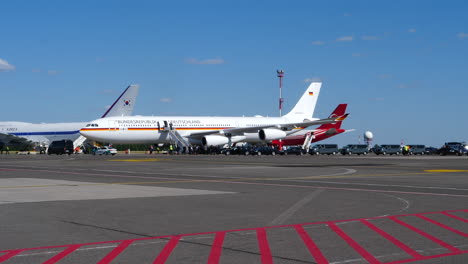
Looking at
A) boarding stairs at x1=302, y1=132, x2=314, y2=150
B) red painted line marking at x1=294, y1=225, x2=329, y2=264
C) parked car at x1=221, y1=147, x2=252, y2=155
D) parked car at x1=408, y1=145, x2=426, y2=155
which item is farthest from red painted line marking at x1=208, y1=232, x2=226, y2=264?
parked car at x1=408, y1=145, x2=426, y2=155

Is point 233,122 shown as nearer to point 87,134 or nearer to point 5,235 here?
point 87,134

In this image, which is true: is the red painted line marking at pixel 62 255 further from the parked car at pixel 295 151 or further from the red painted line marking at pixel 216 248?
the parked car at pixel 295 151

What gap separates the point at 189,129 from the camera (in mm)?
79438

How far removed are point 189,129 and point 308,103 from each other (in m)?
24.2

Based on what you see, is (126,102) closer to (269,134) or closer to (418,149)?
(269,134)

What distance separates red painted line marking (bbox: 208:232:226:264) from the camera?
859cm

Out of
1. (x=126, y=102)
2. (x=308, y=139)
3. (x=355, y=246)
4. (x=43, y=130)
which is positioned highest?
(x=126, y=102)

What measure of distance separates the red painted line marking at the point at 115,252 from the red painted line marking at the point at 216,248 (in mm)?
1383

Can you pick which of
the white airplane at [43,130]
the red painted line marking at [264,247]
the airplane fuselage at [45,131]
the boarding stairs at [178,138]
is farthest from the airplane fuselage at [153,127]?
the red painted line marking at [264,247]

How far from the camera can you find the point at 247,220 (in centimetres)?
1275

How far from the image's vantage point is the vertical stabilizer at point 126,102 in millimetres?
115938

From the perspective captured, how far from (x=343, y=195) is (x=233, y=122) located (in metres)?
65.8

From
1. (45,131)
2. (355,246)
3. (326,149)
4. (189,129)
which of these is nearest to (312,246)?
(355,246)

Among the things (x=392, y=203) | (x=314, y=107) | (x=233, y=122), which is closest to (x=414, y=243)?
(x=392, y=203)
